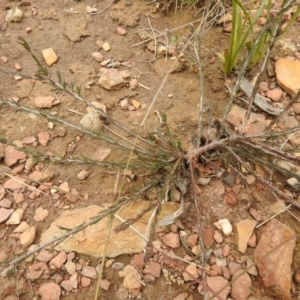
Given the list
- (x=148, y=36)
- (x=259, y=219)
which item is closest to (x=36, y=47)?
(x=148, y=36)

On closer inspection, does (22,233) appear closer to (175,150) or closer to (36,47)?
(175,150)

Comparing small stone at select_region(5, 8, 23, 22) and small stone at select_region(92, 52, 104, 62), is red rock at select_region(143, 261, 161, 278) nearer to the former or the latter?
small stone at select_region(92, 52, 104, 62)

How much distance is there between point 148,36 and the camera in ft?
5.67

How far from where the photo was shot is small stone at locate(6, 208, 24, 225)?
1258 millimetres

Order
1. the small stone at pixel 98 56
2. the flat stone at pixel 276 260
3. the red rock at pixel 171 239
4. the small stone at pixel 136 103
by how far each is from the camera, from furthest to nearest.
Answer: the small stone at pixel 98 56 < the small stone at pixel 136 103 < the red rock at pixel 171 239 < the flat stone at pixel 276 260

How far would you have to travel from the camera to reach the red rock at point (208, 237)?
4.00 ft

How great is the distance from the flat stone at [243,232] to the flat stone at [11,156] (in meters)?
0.85

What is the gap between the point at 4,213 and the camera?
4.17ft

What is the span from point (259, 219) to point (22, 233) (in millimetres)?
828

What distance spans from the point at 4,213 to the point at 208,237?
724 mm

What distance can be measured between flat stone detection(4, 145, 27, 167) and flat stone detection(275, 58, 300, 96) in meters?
1.12

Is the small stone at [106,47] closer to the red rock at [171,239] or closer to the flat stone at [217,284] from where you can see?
the red rock at [171,239]

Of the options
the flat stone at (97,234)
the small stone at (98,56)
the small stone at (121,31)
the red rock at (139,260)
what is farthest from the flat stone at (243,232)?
the small stone at (121,31)

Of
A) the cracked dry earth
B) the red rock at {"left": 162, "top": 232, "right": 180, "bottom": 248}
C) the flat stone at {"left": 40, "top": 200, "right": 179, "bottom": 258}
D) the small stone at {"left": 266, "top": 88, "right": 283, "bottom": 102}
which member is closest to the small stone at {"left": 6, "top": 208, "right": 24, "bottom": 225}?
the cracked dry earth
